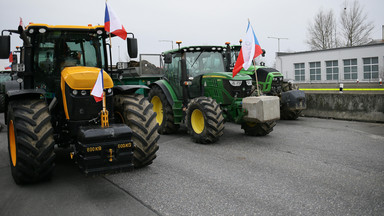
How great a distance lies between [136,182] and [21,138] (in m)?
1.74

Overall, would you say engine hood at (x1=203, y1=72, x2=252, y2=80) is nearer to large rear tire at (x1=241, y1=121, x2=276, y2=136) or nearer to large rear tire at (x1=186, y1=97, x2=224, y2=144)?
large rear tire at (x1=186, y1=97, x2=224, y2=144)

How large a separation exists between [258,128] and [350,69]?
36.4m

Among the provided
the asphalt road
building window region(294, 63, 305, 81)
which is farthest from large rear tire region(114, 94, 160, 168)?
building window region(294, 63, 305, 81)

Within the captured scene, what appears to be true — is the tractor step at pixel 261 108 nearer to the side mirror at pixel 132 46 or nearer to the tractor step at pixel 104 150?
the side mirror at pixel 132 46

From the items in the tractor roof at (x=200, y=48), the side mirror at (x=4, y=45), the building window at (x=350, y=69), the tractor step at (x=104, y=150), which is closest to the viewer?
the tractor step at (x=104, y=150)

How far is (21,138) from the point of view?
4.54 meters

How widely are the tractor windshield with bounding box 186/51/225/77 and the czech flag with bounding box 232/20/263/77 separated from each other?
1.32 meters

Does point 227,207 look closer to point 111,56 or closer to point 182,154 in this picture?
point 182,154

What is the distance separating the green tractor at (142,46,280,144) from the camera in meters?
7.68

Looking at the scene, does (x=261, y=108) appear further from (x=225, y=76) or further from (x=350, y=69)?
(x=350, y=69)

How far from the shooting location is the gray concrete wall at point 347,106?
10766mm

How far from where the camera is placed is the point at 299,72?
148 ft

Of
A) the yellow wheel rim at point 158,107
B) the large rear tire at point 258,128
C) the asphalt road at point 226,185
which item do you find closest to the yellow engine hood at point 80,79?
the asphalt road at point 226,185

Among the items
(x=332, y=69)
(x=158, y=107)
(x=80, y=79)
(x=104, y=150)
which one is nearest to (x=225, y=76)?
(x=158, y=107)
